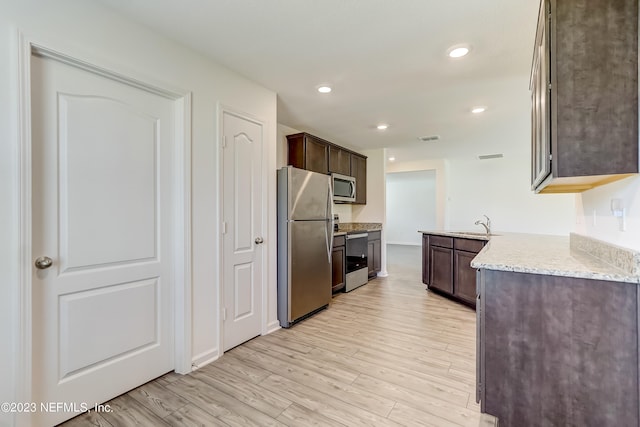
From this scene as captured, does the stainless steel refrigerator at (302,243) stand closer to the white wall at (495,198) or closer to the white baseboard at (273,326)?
the white baseboard at (273,326)

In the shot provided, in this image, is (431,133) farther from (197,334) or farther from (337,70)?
(197,334)

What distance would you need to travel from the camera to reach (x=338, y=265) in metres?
4.27

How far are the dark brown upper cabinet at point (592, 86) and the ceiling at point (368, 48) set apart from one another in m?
0.46

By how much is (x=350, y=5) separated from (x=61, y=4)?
1557mm

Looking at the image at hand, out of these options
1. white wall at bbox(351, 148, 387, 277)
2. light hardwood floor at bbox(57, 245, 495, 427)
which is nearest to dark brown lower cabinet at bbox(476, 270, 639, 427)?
light hardwood floor at bbox(57, 245, 495, 427)

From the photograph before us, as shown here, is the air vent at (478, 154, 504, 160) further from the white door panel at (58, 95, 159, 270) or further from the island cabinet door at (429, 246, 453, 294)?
the white door panel at (58, 95, 159, 270)

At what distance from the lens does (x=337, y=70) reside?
2.54m

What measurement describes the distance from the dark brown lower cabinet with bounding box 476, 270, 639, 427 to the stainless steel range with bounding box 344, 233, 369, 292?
9.67 ft

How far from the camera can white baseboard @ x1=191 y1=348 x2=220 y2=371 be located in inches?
88.7

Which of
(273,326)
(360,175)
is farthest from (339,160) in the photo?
(273,326)

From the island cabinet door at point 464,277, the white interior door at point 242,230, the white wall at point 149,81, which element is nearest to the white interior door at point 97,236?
the white wall at point 149,81

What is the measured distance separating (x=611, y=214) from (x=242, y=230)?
101 inches

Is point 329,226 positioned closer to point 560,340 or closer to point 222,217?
point 222,217

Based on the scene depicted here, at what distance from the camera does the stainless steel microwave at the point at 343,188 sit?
4.63 meters
